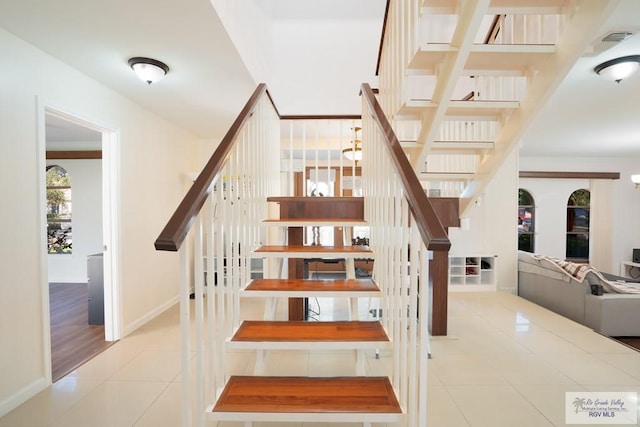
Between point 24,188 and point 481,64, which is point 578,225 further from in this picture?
point 24,188

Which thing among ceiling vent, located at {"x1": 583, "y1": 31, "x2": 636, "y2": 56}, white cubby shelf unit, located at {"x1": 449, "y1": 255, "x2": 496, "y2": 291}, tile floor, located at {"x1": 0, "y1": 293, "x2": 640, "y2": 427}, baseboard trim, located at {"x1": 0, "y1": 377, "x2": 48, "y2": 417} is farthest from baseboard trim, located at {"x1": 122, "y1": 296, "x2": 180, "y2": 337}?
ceiling vent, located at {"x1": 583, "y1": 31, "x2": 636, "y2": 56}

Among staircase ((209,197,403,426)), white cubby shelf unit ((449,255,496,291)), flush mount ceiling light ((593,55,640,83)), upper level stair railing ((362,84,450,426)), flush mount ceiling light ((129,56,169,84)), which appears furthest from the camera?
white cubby shelf unit ((449,255,496,291))

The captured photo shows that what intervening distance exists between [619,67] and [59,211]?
7.80 m

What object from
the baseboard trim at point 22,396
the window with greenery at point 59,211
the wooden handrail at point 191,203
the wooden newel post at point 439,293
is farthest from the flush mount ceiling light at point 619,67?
the window with greenery at point 59,211

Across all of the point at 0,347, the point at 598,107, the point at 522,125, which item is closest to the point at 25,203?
the point at 0,347

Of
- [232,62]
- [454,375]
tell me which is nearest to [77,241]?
[232,62]

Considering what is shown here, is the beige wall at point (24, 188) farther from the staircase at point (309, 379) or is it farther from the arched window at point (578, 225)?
the arched window at point (578, 225)

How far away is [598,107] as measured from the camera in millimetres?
3754

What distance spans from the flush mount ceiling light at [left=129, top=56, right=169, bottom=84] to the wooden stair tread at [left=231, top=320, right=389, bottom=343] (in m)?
2.07

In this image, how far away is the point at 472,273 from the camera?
5145 millimetres

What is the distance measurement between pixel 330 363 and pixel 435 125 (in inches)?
81.0

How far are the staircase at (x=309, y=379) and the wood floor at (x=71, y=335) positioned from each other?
1.87 m

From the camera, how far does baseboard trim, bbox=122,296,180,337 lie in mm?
3282

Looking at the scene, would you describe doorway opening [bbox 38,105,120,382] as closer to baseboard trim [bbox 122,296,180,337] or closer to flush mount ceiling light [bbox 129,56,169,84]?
baseboard trim [bbox 122,296,180,337]
